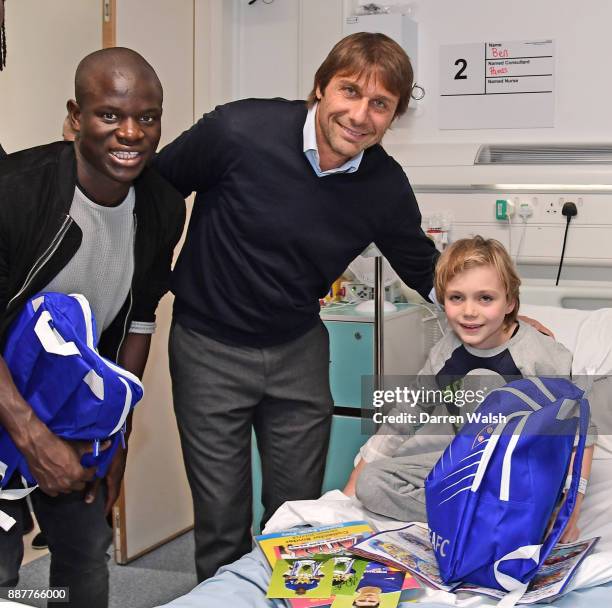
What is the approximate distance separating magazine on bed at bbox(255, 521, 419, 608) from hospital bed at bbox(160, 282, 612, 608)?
3cm

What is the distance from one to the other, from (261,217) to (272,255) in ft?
0.32

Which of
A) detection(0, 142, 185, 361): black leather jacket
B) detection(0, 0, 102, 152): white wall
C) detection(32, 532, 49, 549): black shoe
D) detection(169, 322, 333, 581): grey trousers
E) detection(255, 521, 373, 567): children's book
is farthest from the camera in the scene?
detection(32, 532, 49, 549): black shoe

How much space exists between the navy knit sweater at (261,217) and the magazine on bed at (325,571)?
537 millimetres

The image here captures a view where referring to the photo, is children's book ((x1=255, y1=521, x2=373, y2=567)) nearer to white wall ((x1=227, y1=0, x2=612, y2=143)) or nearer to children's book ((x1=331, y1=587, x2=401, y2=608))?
children's book ((x1=331, y1=587, x2=401, y2=608))

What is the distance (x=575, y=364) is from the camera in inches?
106

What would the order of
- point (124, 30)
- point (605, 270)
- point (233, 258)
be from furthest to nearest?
1. point (605, 270)
2. point (124, 30)
3. point (233, 258)

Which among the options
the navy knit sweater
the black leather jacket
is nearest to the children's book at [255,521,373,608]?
the navy knit sweater

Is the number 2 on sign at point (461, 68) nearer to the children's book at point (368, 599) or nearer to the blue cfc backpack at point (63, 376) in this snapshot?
A: the blue cfc backpack at point (63, 376)

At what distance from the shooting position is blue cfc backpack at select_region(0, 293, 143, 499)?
5.30ft

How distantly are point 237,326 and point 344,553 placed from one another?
2.08ft

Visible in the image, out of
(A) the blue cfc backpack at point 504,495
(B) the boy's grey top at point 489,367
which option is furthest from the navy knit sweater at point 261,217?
(A) the blue cfc backpack at point 504,495

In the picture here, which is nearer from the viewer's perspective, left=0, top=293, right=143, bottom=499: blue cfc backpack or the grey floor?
left=0, top=293, right=143, bottom=499: blue cfc backpack

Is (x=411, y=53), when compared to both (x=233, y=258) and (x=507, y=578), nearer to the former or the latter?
(x=233, y=258)

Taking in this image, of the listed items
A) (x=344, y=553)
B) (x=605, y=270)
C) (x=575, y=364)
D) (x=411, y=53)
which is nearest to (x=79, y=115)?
(x=344, y=553)
